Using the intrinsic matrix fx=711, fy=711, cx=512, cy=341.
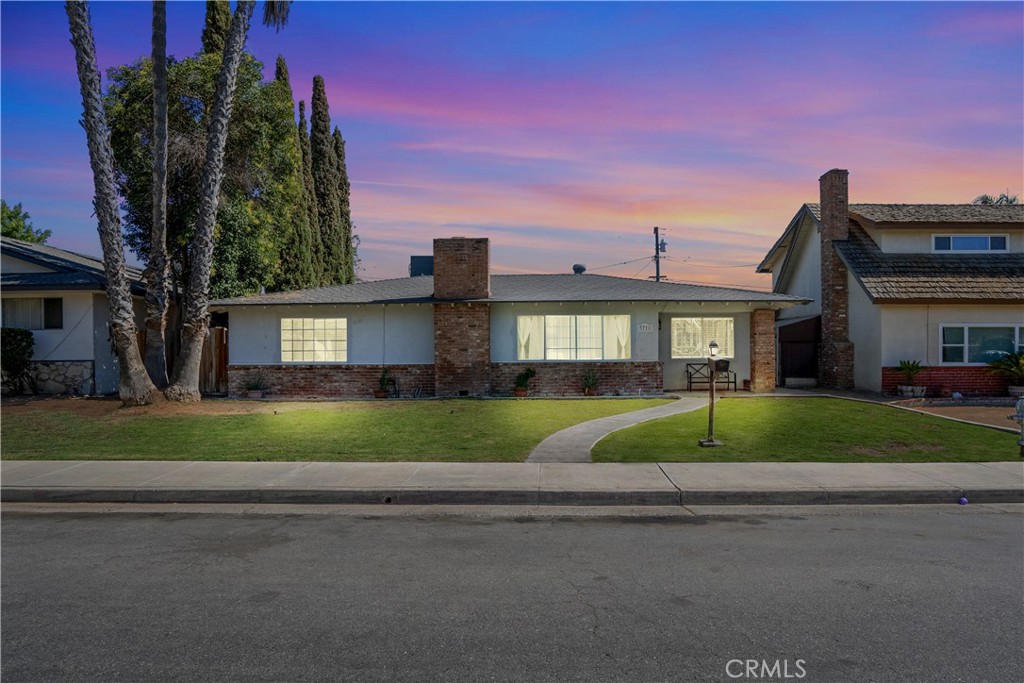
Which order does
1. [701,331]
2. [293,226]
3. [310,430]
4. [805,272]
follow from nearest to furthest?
[310,430]
[701,331]
[805,272]
[293,226]

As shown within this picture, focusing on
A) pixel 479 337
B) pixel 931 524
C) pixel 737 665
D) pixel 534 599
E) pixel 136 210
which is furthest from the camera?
pixel 136 210

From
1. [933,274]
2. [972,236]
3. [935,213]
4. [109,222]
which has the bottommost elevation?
[933,274]

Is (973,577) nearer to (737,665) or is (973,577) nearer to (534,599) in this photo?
(737,665)

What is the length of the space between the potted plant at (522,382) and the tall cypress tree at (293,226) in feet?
41.5

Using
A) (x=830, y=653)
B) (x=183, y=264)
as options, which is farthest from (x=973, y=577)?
(x=183, y=264)

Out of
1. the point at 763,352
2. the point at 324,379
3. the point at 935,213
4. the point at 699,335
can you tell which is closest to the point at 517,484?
the point at 324,379

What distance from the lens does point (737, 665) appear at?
4203 millimetres

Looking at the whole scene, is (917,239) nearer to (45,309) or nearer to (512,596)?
(512,596)

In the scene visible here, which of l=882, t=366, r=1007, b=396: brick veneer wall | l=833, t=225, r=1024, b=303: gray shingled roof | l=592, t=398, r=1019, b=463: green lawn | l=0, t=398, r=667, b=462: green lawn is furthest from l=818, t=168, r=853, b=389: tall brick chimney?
l=0, t=398, r=667, b=462: green lawn

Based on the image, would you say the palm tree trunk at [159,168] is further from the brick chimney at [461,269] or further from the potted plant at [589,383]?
the potted plant at [589,383]

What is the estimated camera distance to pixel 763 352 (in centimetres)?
2159

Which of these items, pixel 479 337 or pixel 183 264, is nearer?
pixel 479 337

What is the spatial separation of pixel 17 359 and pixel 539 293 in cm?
1524

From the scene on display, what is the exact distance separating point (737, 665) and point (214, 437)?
11142mm
